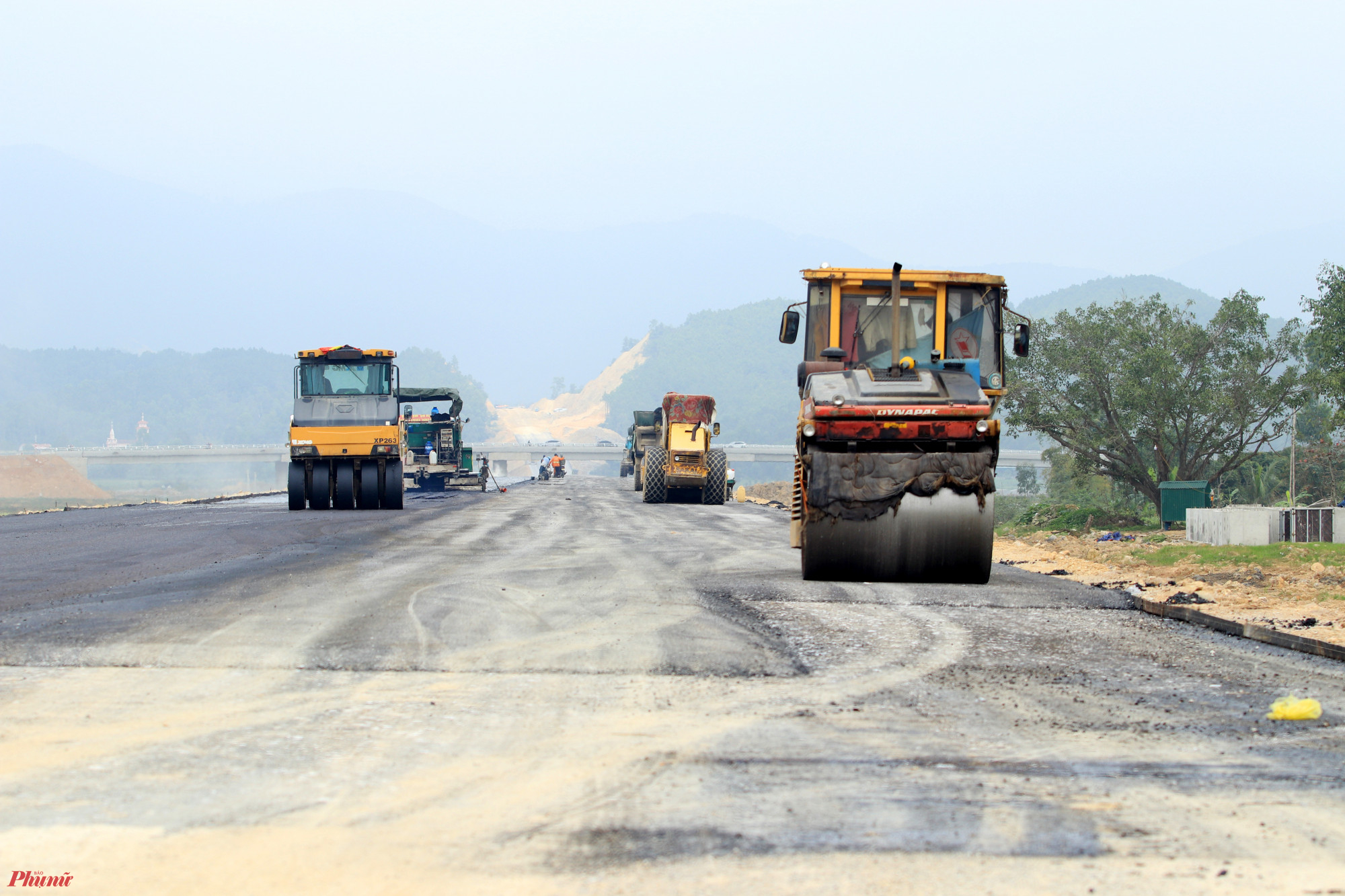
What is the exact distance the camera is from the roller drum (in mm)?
10930

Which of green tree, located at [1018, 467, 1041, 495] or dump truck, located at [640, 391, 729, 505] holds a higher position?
dump truck, located at [640, 391, 729, 505]

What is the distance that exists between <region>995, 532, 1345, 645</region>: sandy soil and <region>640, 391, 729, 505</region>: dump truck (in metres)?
14.2

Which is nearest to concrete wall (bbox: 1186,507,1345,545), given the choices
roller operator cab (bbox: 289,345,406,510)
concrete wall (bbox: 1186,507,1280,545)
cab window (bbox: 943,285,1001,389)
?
concrete wall (bbox: 1186,507,1280,545)

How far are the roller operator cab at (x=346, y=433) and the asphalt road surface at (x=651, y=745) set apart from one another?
58.7ft

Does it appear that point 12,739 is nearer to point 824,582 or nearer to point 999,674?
point 999,674

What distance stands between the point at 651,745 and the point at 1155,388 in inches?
1797

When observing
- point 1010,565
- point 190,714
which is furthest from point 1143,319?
point 190,714

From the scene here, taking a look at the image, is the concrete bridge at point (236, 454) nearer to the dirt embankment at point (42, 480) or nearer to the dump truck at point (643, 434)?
the dirt embankment at point (42, 480)

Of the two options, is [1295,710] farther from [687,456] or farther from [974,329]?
[687,456]

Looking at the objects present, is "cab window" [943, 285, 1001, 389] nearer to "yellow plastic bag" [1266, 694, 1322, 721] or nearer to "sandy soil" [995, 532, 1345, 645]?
"sandy soil" [995, 532, 1345, 645]

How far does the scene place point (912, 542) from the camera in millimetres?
11023

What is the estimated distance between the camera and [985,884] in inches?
156

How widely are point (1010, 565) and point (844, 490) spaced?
6.48 meters

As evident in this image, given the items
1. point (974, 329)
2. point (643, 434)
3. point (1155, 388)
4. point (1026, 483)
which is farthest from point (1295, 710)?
point (1026, 483)
